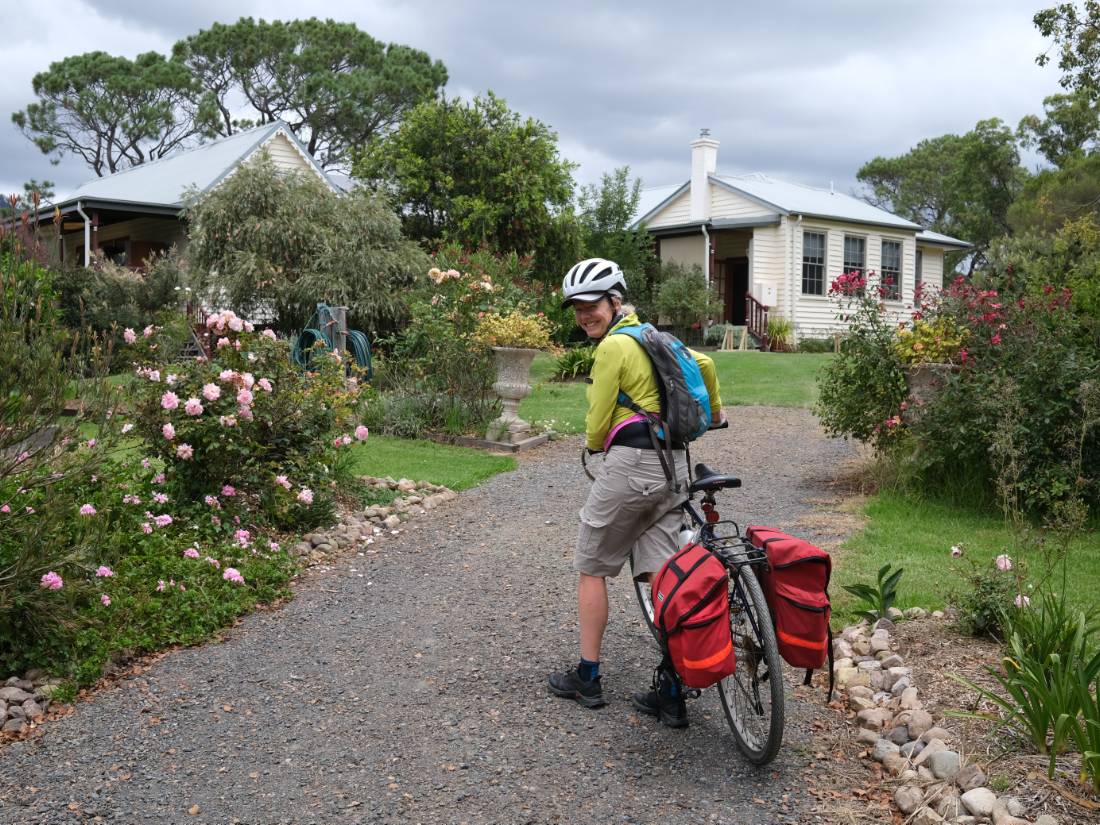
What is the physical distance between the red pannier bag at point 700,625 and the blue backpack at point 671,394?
57cm

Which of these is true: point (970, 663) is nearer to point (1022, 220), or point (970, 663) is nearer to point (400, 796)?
point (400, 796)

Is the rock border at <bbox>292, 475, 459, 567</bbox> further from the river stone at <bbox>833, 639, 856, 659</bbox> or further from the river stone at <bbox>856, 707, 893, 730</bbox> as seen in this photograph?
the river stone at <bbox>856, 707, 893, 730</bbox>

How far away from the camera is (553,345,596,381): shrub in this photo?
1759 centimetres

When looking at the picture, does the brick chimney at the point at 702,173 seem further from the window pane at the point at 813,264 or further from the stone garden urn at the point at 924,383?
the stone garden urn at the point at 924,383

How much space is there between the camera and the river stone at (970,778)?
11.2 feet

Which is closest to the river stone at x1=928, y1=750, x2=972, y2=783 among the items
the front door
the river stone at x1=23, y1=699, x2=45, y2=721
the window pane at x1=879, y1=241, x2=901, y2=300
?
the river stone at x1=23, y1=699, x2=45, y2=721

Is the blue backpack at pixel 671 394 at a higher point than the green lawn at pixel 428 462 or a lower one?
higher

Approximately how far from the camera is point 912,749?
3.77 metres

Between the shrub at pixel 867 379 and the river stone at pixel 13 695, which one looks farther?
the shrub at pixel 867 379

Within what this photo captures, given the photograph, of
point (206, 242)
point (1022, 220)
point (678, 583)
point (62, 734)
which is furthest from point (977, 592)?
point (1022, 220)

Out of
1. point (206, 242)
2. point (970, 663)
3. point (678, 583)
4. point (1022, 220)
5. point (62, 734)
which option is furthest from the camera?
point (1022, 220)

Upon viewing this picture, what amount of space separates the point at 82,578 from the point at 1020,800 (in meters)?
4.24

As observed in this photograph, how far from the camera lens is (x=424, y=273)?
58.5 ft

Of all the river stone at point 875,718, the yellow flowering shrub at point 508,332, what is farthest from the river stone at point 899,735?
the yellow flowering shrub at point 508,332
